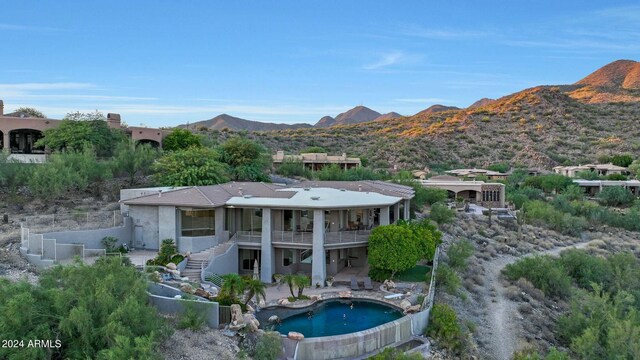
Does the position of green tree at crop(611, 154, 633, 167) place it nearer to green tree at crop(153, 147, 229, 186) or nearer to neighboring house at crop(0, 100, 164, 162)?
green tree at crop(153, 147, 229, 186)

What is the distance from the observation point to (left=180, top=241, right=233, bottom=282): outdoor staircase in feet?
70.7

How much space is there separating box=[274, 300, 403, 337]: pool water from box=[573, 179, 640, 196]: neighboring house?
48.4 m

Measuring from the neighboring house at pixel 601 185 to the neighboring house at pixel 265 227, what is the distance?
42.4 m

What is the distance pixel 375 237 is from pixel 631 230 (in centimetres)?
3480

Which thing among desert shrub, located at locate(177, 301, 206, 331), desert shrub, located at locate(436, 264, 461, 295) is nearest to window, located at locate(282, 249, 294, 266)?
desert shrub, located at locate(436, 264, 461, 295)

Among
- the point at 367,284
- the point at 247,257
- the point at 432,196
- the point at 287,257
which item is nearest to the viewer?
the point at 367,284

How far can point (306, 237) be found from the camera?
2427cm

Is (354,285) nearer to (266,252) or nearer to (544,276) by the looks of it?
(266,252)

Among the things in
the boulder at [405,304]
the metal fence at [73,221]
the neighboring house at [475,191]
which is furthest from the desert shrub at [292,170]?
the boulder at [405,304]

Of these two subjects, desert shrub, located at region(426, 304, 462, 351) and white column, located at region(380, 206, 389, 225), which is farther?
white column, located at region(380, 206, 389, 225)

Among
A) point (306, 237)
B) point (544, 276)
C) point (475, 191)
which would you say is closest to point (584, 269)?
point (544, 276)

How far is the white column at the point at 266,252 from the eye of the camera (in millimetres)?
24281

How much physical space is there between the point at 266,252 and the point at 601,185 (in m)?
50.1

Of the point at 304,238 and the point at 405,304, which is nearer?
the point at 405,304
